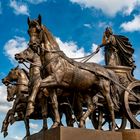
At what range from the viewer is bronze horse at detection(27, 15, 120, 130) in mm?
9969

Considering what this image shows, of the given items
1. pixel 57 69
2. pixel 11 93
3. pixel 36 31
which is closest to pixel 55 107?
pixel 57 69

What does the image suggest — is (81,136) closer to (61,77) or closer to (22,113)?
(61,77)

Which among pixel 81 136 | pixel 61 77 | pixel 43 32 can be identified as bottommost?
pixel 81 136

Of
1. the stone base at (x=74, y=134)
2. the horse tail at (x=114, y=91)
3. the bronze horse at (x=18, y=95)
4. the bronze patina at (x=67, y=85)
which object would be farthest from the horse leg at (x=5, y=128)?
the horse tail at (x=114, y=91)

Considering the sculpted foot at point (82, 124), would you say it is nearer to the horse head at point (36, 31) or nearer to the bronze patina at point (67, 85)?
the bronze patina at point (67, 85)

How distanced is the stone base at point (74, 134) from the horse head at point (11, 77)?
21.1ft

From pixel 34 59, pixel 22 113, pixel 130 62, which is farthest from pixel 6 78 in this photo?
pixel 130 62

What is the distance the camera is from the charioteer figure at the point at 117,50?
1396cm

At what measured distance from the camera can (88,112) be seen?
10.5 m

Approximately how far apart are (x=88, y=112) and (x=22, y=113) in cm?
547

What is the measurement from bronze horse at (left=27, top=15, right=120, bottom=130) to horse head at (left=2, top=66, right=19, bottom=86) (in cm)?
616

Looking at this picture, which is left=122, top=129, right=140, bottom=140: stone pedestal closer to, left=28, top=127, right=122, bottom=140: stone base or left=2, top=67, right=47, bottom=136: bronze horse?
left=28, top=127, right=122, bottom=140: stone base

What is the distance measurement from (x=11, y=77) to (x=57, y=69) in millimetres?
6854

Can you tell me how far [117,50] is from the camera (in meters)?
14.2
